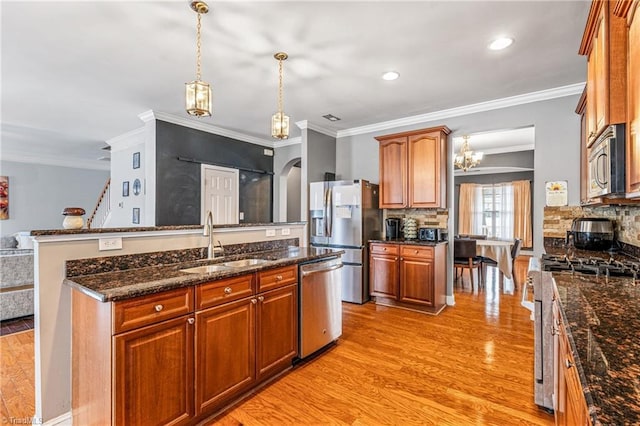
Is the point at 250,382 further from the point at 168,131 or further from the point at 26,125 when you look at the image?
the point at 26,125

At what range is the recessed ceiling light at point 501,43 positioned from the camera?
2557 mm

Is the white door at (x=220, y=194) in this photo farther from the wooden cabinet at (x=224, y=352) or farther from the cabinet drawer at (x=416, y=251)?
the wooden cabinet at (x=224, y=352)

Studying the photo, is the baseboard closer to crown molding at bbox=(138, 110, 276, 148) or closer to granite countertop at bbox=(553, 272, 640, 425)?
granite countertop at bbox=(553, 272, 640, 425)

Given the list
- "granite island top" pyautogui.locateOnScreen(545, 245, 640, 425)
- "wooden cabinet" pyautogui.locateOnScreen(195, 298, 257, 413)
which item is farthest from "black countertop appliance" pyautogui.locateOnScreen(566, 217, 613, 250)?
"wooden cabinet" pyautogui.locateOnScreen(195, 298, 257, 413)

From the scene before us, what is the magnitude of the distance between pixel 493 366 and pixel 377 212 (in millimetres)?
2570

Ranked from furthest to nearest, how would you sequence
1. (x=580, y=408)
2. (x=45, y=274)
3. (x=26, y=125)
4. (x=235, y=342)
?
(x=26, y=125) → (x=235, y=342) → (x=45, y=274) → (x=580, y=408)

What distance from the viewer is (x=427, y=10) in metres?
2.20

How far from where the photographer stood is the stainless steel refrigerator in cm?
437

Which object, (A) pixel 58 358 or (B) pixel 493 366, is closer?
(A) pixel 58 358

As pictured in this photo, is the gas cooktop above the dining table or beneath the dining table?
above

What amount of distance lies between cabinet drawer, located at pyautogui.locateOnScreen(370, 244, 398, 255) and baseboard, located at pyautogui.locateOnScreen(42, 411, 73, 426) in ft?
11.2

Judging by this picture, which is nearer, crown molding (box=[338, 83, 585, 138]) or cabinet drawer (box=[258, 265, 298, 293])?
cabinet drawer (box=[258, 265, 298, 293])

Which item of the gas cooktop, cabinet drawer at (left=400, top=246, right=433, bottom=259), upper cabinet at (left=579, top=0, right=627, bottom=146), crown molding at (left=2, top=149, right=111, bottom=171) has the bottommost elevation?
cabinet drawer at (left=400, top=246, right=433, bottom=259)

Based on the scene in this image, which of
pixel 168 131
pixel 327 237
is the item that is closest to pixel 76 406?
pixel 327 237
